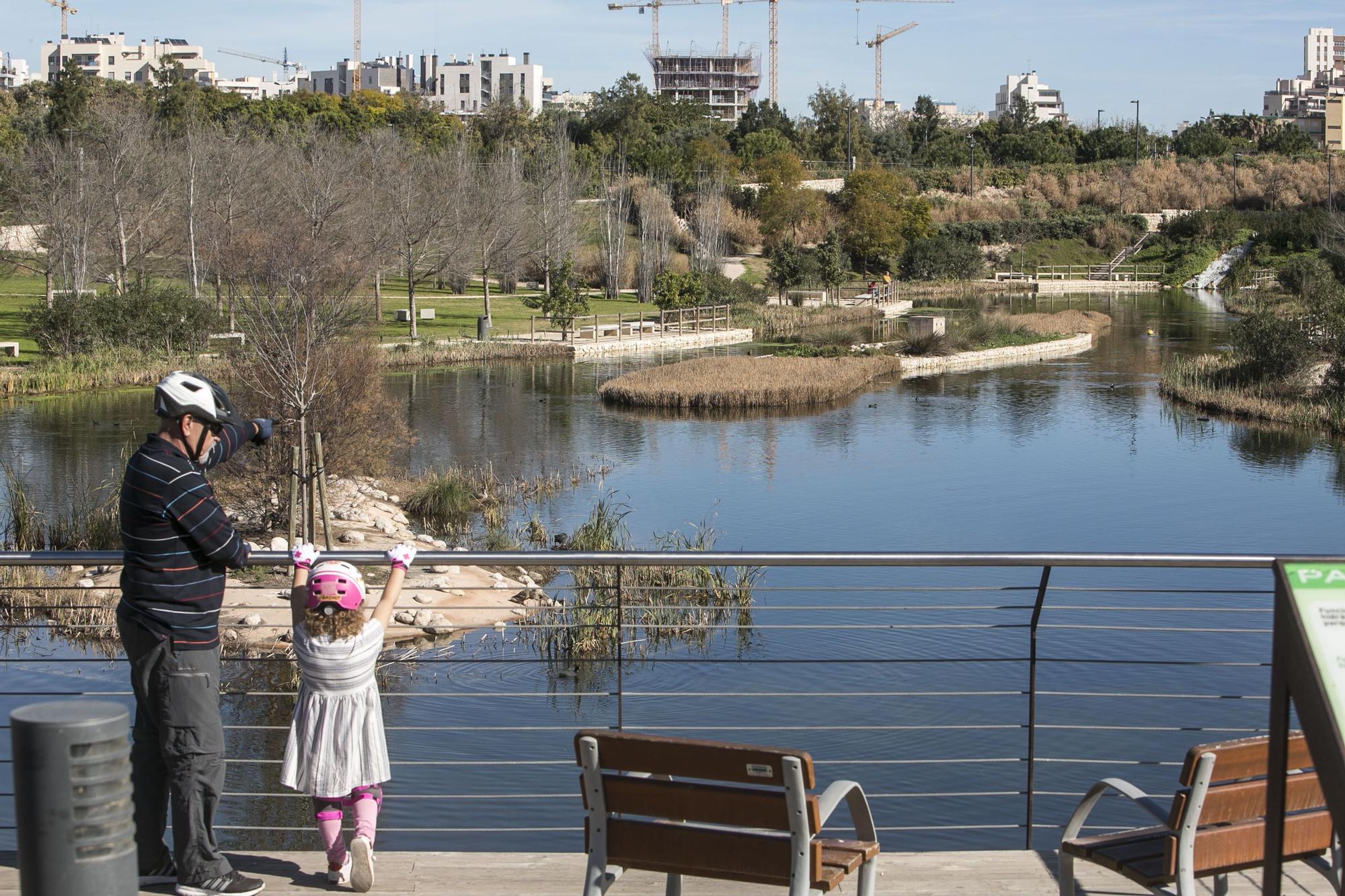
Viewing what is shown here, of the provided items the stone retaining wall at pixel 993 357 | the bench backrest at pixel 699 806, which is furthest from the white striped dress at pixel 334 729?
the stone retaining wall at pixel 993 357

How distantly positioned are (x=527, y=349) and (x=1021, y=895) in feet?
121

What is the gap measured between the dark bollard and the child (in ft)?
4.86

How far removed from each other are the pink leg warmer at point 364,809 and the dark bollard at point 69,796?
1647mm

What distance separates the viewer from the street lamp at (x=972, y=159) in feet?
318

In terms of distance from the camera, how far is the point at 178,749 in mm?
4289

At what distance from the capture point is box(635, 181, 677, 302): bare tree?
183 ft

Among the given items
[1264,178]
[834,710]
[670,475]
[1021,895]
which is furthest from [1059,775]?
[1264,178]

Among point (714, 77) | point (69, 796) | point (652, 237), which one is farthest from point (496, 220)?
point (714, 77)

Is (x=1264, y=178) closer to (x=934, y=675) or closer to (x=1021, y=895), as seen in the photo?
(x=934, y=675)

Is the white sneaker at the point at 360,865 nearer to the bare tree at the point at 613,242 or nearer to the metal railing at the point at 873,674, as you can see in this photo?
the metal railing at the point at 873,674

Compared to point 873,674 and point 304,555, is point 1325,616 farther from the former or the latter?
point 873,674

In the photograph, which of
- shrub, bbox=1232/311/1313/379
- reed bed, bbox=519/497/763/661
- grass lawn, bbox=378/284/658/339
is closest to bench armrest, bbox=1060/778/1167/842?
reed bed, bbox=519/497/763/661

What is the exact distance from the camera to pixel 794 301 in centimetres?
5625

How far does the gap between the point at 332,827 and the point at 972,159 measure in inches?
3883
